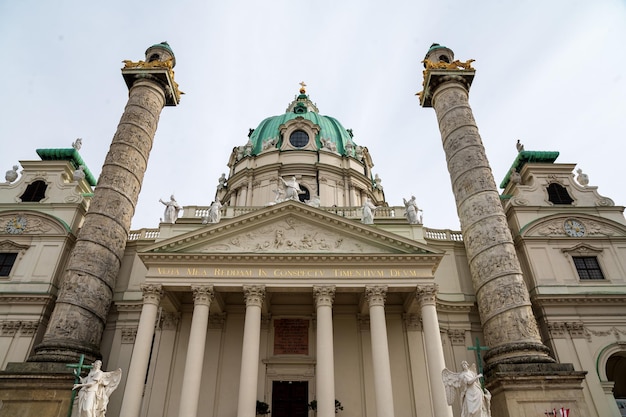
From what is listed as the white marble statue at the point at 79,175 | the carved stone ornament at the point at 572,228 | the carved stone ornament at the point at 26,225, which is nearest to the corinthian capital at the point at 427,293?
the carved stone ornament at the point at 572,228

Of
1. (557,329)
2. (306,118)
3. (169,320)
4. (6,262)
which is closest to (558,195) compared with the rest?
(557,329)

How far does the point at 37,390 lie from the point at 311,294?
10921 mm

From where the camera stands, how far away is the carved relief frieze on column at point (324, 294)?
17375 millimetres

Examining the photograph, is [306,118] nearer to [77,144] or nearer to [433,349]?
[77,144]

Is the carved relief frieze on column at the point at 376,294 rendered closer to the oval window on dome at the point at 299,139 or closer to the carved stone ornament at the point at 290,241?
the carved stone ornament at the point at 290,241

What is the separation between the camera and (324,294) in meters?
17.5

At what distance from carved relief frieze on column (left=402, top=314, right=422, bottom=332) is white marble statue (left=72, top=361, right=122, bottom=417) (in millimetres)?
12140

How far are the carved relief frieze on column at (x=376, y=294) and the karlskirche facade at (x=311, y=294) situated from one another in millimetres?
81

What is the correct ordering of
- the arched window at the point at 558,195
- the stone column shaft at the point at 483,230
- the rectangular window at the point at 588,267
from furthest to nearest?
the arched window at the point at 558,195 → the rectangular window at the point at 588,267 → the stone column shaft at the point at 483,230

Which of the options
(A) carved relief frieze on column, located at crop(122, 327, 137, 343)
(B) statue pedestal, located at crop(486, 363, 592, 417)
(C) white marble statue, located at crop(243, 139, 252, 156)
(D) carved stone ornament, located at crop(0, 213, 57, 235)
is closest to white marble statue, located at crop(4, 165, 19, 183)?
(D) carved stone ornament, located at crop(0, 213, 57, 235)

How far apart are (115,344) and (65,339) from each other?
11.6ft

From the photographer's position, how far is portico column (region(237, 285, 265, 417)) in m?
15.1

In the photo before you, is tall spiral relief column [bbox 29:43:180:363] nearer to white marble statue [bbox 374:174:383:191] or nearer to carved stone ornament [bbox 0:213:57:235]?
carved stone ornament [bbox 0:213:57:235]

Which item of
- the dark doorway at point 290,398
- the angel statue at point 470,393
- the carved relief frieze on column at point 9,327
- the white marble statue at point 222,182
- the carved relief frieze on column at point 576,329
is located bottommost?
the angel statue at point 470,393
